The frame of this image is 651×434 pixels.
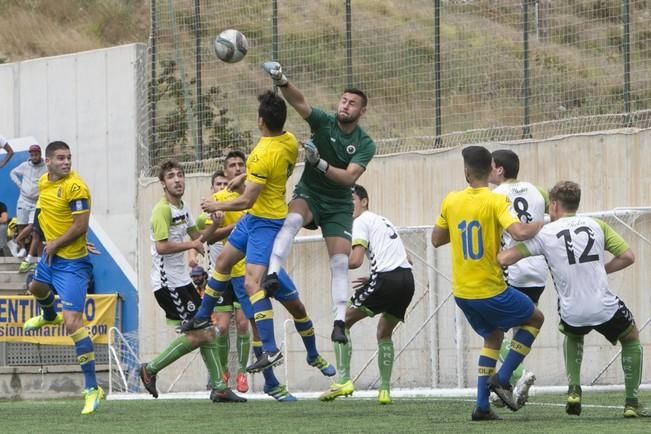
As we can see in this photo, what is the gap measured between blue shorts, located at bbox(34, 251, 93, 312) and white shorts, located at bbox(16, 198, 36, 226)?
33.9 feet

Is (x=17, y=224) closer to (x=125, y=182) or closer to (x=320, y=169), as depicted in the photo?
(x=125, y=182)

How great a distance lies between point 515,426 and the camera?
9.74 meters

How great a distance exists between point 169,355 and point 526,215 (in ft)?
12.0

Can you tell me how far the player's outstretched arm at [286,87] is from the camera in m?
11.5

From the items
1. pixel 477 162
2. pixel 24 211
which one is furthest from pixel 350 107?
pixel 24 211

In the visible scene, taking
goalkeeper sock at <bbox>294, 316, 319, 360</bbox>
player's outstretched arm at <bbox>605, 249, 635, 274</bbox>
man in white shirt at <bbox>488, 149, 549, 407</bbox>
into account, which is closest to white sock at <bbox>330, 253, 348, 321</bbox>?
goalkeeper sock at <bbox>294, 316, 319, 360</bbox>

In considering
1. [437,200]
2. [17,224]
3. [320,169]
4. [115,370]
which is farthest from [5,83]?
[320,169]

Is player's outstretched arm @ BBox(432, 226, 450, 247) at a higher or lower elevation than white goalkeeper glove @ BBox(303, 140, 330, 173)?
lower

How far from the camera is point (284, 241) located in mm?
12258

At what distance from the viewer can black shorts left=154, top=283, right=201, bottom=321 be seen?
13891 mm

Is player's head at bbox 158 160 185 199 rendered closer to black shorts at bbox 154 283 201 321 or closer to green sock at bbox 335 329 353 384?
black shorts at bbox 154 283 201 321

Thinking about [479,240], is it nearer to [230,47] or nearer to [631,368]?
[631,368]

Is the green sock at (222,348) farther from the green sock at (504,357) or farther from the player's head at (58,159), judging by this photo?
the green sock at (504,357)

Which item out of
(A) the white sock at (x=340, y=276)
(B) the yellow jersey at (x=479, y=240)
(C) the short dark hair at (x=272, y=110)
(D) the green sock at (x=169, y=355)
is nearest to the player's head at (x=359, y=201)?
(A) the white sock at (x=340, y=276)
